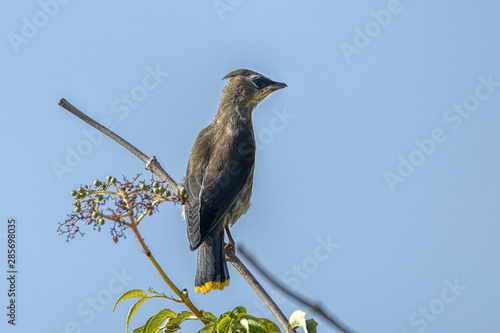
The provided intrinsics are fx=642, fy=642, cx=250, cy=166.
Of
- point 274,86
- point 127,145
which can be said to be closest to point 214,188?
point 127,145

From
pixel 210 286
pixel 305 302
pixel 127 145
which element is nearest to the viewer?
pixel 305 302

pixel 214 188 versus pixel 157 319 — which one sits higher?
pixel 214 188

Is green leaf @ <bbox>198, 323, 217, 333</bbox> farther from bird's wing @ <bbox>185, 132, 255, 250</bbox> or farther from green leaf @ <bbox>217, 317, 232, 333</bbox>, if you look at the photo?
bird's wing @ <bbox>185, 132, 255, 250</bbox>

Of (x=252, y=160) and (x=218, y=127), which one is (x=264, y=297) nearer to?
(x=252, y=160)

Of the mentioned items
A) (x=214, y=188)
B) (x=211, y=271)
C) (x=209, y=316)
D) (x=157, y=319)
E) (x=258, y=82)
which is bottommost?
(x=209, y=316)

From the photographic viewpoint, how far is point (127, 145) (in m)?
3.96

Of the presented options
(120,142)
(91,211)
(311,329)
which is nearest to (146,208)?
(91,211)

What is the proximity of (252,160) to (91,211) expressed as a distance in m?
2.70

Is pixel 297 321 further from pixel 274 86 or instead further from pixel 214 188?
pixel 274 86

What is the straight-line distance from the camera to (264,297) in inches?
104

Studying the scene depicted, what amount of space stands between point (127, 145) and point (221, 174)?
3.58 feet

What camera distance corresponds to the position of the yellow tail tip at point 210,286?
13.8 ft

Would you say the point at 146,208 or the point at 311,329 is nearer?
the point at 311,329

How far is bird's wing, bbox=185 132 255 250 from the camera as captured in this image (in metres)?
4.45
